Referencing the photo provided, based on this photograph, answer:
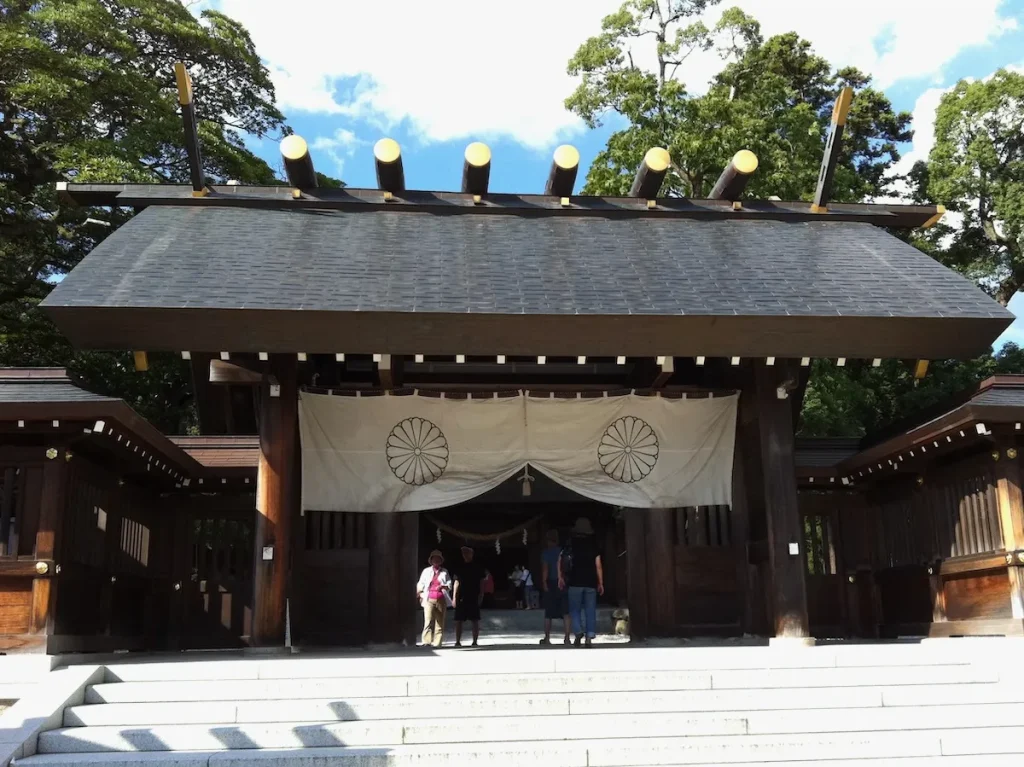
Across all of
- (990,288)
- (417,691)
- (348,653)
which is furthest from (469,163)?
(990,288)

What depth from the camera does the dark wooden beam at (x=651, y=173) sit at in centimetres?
1027

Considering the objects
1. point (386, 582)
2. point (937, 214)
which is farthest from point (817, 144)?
point (386, 582)

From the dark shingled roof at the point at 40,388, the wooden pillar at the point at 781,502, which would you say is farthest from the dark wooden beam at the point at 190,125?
the wooden pillar at the point at 781,502

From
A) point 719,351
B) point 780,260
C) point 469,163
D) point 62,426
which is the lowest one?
point 62,426

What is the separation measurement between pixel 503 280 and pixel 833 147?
4.58 meters

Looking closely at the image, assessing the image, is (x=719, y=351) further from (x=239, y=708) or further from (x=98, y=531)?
(x=98, y=531)

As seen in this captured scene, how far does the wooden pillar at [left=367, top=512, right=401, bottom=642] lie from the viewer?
9.40m

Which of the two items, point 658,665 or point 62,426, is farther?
point 62,426

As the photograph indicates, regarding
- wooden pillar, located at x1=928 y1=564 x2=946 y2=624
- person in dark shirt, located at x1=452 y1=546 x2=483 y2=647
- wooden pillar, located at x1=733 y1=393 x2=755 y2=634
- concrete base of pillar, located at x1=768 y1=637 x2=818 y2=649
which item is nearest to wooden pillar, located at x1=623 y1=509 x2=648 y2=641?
wooden pillar, located at x1=733 y1=393 x2=755 y2=634

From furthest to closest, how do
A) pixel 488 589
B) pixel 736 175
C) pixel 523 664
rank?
pixel 488 589 < pixel 736 175 < pixel 523 664

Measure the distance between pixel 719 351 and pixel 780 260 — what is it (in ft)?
6.06

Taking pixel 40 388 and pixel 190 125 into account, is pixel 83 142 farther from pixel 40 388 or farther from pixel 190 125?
pixel 40 388

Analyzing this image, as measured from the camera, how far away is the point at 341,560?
9922 mm

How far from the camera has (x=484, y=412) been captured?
9438mm
